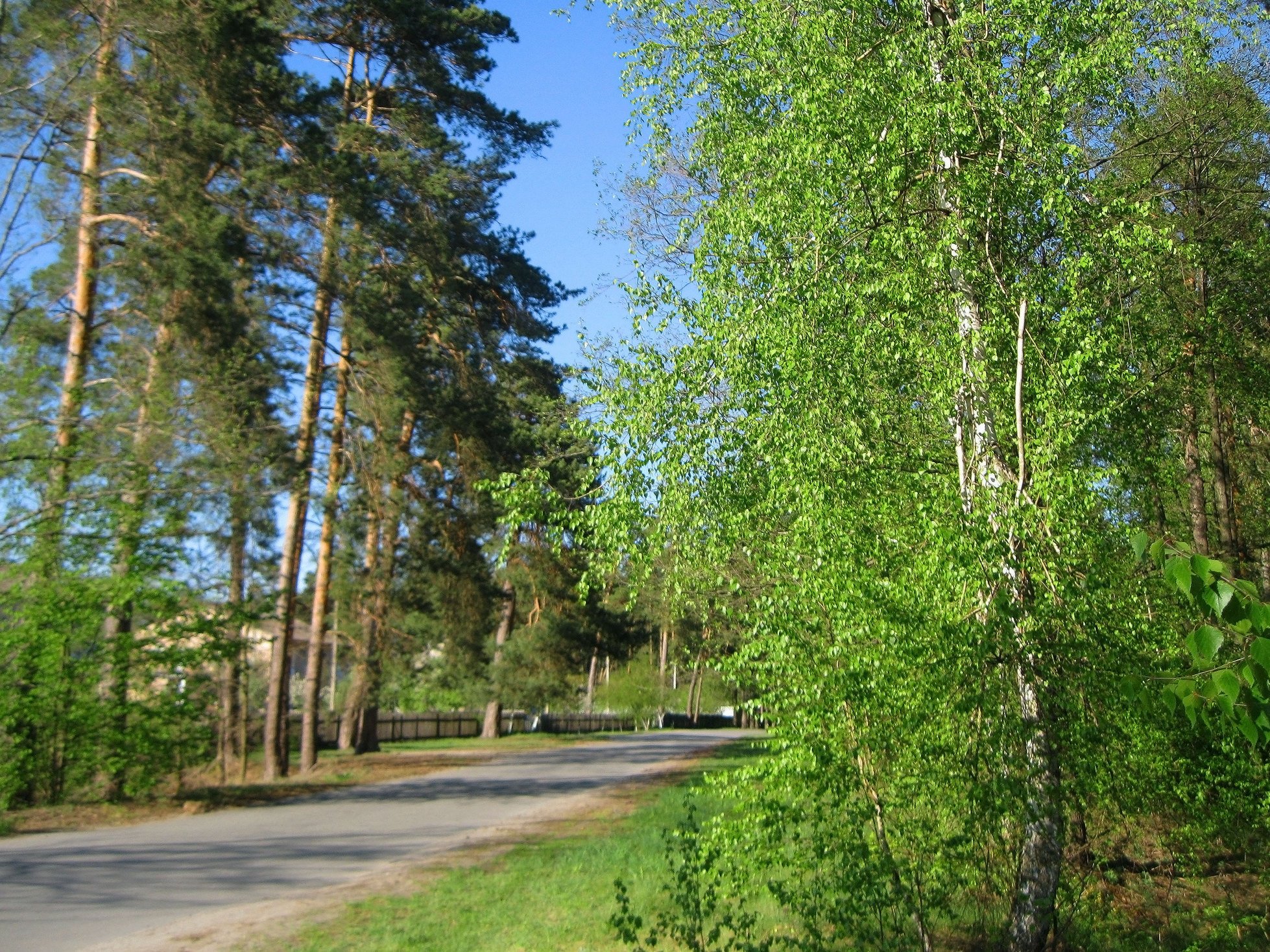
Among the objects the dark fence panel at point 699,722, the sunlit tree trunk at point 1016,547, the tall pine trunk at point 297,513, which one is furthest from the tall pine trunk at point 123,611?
the dark fence panel at point 699,722

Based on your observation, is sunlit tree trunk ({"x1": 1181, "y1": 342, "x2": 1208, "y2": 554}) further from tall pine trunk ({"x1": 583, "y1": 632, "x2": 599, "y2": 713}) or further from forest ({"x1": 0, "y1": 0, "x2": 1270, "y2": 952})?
tall pine trunk ({"x1": 583, "y1": 632, "x2": 599, "y2": 713})

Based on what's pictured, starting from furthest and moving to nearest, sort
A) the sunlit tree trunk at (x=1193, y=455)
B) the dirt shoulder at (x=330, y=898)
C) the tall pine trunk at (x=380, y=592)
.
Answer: the tall pine trunk at (x=380, y=592) → the sunlit tree trunk at (x=1193, y=455) → the dirt shoulder at (x=330, y=898)

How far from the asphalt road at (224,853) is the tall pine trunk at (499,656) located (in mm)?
14989

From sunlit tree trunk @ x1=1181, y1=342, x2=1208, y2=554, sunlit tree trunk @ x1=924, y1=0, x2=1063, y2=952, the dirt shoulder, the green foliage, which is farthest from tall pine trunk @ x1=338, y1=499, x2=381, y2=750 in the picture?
the green foliage

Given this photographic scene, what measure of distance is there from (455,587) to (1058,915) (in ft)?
62.6

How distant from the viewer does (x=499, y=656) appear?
36.7m

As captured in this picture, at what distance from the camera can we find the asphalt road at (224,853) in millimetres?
8477

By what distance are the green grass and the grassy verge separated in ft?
20.2

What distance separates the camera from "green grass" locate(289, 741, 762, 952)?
7.82 meters

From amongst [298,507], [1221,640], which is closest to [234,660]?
[298,507]

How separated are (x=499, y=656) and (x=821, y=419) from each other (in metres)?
30.5

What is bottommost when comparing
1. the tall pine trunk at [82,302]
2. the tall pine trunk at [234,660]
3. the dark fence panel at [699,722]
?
the dark fence panel at [699,722]

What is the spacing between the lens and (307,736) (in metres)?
23.4

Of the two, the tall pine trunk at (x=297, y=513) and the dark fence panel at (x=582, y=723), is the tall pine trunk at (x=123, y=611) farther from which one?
the dark fence panel at (x=582, y=723)
